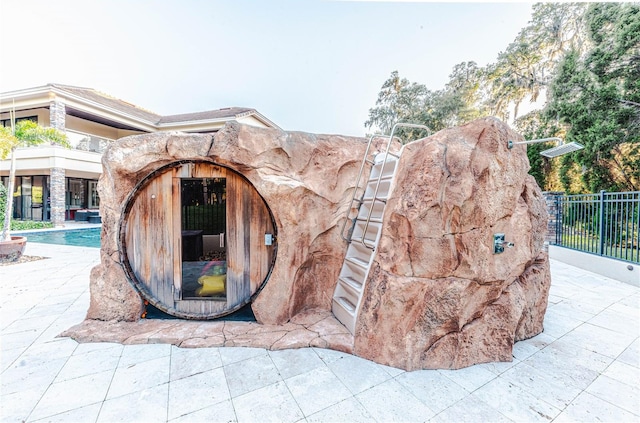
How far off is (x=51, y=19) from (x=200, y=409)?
28.7ft

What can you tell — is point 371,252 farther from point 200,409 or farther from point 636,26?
point 636,26

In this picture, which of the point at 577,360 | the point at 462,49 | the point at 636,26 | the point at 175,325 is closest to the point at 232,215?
the point at 175,325

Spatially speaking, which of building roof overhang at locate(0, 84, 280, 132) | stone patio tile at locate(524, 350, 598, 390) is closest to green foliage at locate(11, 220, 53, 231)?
building roof overhang at locate(0, 84, 280, 132)

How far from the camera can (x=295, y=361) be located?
2.75 metres

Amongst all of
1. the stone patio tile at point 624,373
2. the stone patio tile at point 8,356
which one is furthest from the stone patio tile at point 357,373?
the stone patio tile at point 8,356

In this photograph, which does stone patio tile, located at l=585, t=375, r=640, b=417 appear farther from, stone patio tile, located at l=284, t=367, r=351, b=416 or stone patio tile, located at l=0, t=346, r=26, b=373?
stone patio tile, located at l=0, t=346, r=26, b=373

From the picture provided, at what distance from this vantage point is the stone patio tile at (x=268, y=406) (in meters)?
2.06

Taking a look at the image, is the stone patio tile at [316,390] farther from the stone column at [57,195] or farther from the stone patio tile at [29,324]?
the stone column at [57,195]

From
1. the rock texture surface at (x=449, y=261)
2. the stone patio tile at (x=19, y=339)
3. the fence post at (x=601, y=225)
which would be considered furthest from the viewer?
the fence post at (x=601, y=225)

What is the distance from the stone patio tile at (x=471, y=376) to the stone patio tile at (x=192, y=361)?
232 cm

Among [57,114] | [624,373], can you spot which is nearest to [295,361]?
[624,373]

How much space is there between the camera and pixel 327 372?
2588 mm

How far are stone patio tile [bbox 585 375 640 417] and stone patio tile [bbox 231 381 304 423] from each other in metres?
2.67

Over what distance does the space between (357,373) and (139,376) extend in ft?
6.86
